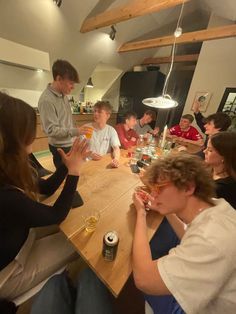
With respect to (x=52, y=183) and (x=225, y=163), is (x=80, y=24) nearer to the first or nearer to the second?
(x=52, y=183)

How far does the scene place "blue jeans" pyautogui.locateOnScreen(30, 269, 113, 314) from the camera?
698mm

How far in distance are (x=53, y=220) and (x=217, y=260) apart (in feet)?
2.22

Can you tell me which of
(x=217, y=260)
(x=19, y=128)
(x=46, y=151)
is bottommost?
(x=46, y=151)

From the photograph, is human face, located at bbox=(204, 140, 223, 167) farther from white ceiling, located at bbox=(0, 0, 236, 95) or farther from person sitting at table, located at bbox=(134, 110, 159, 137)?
white ceiling, located at bbox=(0, 0, 236, 95)

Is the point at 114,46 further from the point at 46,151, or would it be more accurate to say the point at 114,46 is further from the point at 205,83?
the point at 46,151

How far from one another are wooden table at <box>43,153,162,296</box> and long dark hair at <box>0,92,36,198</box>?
0.37m

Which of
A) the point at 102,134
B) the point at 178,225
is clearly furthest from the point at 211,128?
the point at 178,225

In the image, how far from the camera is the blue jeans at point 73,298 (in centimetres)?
70

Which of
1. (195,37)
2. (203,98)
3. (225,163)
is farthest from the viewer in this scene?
(203,98)

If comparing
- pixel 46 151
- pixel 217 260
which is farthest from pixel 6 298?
pixel 46 151

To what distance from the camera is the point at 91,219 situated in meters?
0.94

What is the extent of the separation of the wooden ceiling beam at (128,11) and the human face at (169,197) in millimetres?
2289

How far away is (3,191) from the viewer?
27.5 inches

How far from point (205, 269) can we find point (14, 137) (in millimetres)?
858
